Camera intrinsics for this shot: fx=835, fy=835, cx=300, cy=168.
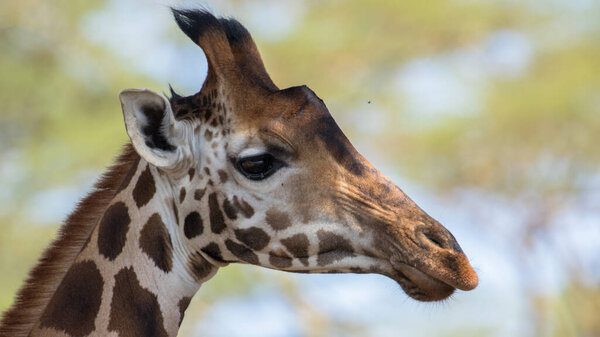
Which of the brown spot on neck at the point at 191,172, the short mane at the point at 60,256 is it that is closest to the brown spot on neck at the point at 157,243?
the brown spot on neck at the point at 191,172

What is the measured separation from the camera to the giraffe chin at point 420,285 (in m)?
4.36

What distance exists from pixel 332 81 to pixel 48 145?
813cm

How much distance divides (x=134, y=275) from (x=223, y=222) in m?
0.58

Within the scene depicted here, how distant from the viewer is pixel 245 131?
15.5 feet

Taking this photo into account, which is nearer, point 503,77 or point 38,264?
point 38,264

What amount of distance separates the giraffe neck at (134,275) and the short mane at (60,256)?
8 cm

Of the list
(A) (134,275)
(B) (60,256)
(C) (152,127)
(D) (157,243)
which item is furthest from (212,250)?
(B) (60,256)

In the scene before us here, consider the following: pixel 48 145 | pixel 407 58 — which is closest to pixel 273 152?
pixel 48 145

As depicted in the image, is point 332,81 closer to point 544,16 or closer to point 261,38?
point 261,38

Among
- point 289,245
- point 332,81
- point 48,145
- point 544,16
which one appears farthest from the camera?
point 544,16

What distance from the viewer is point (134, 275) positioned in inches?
184

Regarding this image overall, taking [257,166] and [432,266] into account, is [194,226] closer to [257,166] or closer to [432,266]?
[257,166]

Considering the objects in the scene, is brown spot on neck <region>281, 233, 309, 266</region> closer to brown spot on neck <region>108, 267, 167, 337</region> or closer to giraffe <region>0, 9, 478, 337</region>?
giraffe <region>0, 9, 478, 337</region>

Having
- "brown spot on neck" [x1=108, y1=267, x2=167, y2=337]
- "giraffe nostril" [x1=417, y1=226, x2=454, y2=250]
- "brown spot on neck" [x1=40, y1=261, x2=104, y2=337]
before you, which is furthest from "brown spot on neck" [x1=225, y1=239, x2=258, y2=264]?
"giraffe nostril" [x1=417, y1=226, x2=454, y2=250]
